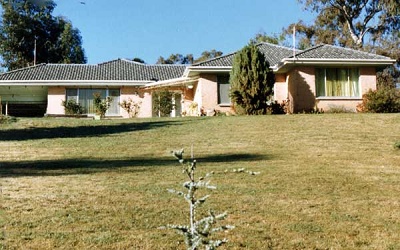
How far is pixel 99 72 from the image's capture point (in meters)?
32.2

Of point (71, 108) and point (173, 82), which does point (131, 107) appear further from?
point (71, 108)

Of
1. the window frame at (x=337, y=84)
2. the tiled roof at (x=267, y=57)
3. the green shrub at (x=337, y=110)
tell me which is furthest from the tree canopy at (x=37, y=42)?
the green shrub at (x=337, y=110)

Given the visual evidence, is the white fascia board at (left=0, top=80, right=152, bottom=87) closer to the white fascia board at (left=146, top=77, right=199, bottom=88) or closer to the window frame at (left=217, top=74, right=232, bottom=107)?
the white fascia board at (left=146, top=77, right=199, bottom=88)

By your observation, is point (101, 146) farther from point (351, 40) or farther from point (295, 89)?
point (351, 40)

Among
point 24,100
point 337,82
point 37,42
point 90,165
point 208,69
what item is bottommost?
point 90,165

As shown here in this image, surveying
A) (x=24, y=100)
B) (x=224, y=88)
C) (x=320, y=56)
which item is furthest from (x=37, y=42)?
(x=320, y=56)

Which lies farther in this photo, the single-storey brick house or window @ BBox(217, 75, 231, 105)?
window @ BBox(217, 75, 231, 105)

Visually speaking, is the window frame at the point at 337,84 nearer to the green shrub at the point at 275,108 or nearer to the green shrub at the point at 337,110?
the green shrub at the point at 337,110

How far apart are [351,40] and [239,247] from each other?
138 ft

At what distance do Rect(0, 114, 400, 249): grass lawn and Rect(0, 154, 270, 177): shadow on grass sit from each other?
0.02m

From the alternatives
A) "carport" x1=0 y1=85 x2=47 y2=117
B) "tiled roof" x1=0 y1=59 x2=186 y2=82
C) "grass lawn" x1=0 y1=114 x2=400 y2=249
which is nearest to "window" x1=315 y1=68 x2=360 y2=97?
"grass lawn" x1=0 y1=114 x2=400 y2=249

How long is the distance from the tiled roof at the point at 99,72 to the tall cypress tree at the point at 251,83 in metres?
10.2

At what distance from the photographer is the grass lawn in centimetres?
593

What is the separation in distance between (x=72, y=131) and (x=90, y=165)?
6613 millimetres
